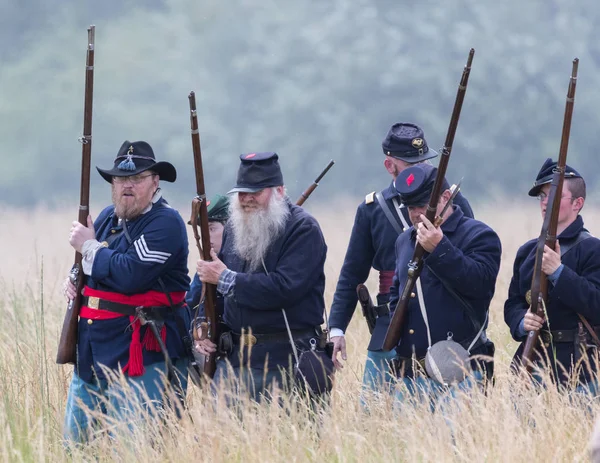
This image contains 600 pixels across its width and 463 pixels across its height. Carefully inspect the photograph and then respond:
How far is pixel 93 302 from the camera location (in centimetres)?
646

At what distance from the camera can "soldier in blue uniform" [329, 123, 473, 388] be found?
7031mm

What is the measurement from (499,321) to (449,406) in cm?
443

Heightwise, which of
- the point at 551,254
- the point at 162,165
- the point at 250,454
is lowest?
the point at 250,454

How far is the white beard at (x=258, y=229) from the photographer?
20.8 ft

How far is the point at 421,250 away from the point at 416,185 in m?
0.34

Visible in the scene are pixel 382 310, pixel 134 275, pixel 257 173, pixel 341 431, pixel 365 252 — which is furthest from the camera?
pixel 365 252

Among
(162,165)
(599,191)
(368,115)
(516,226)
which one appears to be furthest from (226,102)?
(162,165)

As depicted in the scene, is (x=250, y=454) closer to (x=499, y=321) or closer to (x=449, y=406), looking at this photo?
(x=449, y=406)

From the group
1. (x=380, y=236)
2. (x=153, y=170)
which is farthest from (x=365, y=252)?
(x=153, y=170)

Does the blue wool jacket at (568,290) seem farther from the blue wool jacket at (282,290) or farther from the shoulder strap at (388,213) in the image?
the blue wool jacket at (282,290)

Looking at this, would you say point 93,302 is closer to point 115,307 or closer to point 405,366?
point 115,307

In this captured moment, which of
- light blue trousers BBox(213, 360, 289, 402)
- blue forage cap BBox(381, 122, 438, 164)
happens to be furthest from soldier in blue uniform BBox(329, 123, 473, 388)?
light blue trousers BBox(213, 360, 289, 402)

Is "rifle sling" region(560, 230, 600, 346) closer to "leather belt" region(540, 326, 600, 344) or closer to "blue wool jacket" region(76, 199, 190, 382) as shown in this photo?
"leather belt" region(540, 326, 600, 344)

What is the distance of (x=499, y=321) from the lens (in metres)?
10.1
